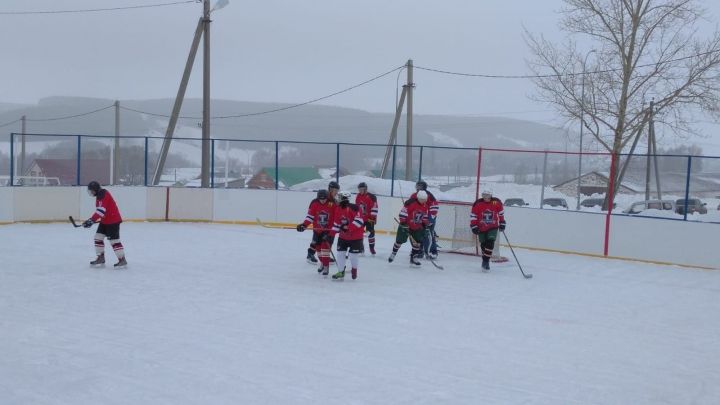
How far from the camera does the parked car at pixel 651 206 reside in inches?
533

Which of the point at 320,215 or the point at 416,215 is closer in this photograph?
the point at 320,215

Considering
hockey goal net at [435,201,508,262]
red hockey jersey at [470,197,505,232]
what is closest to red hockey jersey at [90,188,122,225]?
red hockey jersey at [470,197,505,232]

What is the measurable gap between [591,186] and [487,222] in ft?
19.8

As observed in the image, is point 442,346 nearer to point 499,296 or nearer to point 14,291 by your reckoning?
point 499,296

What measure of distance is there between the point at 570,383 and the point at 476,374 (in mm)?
698

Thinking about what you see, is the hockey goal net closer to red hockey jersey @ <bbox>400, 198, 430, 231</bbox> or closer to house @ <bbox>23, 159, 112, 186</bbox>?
red hockey jersey @ <bbox>400, 198, 430, 231</bbox>

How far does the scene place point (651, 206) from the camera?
46.6 feet

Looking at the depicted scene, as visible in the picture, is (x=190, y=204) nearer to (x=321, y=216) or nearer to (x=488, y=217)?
(x=321, y=216)

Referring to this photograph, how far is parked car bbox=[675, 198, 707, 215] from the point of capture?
12953 millimetres

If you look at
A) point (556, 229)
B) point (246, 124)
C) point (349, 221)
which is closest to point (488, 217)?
point (349, 221)

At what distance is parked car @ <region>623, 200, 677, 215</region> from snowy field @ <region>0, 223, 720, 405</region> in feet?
6.55

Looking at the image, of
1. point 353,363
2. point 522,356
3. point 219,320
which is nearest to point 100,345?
point 219,320

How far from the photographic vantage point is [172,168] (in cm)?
1947

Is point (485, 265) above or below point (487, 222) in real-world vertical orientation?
below
